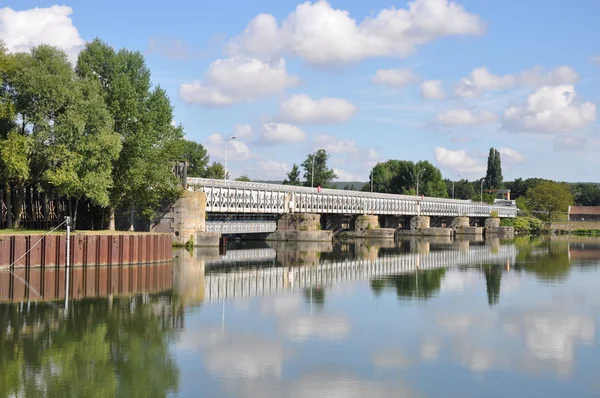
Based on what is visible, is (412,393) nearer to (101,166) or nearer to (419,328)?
(419,328)

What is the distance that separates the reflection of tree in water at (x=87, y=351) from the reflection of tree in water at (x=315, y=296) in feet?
27.6

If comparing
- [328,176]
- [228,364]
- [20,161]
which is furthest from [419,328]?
[328,176]

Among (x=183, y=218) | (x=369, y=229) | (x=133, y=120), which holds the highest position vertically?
(x=133, y=120)

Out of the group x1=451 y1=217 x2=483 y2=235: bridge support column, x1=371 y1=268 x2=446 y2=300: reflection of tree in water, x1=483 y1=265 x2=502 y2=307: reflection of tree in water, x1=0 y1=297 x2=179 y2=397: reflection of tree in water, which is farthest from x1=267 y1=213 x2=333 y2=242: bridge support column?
x1=0 y1=297 x2=179 y2=397: reflection of tree in water

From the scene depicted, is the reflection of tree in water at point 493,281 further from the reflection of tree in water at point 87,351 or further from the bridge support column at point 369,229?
the bridge support column at point 369,229

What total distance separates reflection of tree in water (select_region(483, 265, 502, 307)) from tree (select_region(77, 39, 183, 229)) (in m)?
31.5

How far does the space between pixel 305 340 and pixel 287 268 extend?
107 feet

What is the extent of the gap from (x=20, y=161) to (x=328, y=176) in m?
130

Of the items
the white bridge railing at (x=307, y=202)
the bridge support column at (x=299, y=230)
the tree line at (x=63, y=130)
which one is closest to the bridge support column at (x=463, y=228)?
the white bridge railing at (x=307, y=202)

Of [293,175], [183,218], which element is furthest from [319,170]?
[183,218]

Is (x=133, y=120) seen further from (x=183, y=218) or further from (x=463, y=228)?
(x=463, y=228)

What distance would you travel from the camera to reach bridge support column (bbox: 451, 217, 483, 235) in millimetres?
165625

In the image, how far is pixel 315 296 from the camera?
42.3m

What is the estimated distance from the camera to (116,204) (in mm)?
67688
